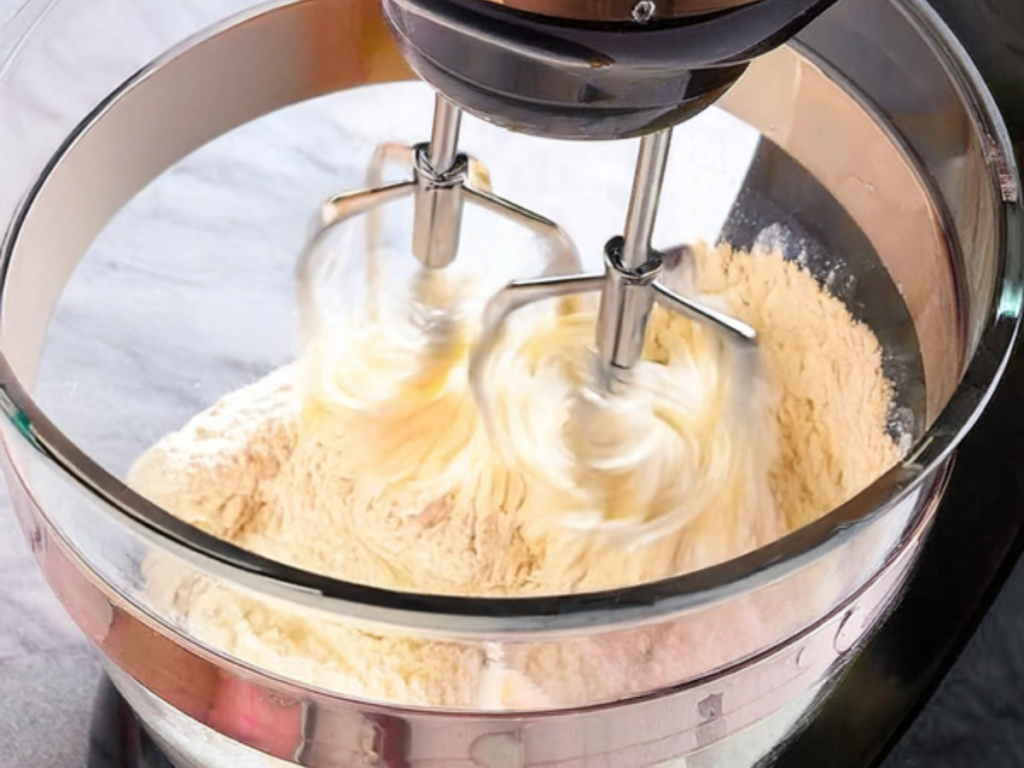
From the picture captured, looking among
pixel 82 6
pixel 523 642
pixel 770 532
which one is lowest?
pixel 523 642

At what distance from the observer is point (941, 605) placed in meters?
0.46

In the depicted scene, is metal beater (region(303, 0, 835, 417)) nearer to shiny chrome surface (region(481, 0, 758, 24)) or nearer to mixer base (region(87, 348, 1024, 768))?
shiny chrome surface (region(481, 0, 758, 24))

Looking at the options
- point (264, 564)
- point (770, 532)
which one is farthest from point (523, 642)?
point (770, 532)

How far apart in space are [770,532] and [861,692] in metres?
0.06

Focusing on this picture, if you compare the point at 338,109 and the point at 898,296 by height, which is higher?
the point at 338,109

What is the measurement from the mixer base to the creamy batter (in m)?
0.03

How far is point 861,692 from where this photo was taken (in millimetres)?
476

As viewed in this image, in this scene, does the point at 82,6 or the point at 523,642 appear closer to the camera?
the point at 523,642

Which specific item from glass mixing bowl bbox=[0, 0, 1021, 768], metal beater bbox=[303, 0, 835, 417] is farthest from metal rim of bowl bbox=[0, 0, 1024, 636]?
metal beater bbox=[303, 0, 835, 417]

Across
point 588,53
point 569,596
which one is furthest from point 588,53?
point 569,596

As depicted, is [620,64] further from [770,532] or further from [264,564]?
[770,532]

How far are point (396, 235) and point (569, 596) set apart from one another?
291mm

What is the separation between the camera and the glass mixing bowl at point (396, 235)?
1.14 ft

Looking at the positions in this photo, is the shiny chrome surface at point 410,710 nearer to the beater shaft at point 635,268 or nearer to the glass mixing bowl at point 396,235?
the glass mixing bowl at point 396,235
